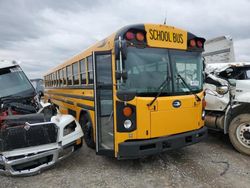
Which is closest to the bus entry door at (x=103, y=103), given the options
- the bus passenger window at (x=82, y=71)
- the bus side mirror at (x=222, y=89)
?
the bus passenger window at (x=82, y=71)

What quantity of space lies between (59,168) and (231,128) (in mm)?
3794

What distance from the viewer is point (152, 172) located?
4172mm

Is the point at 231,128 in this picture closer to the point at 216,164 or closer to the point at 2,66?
the point at 216,164

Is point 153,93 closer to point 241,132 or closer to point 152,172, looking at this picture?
point 152,172

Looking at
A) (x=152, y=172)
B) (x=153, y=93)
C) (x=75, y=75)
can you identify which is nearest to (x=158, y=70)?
(x=153, y=93)

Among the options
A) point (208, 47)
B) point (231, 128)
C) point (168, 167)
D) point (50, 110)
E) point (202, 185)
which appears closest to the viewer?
point (202, 185)

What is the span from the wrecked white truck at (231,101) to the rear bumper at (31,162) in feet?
11.8

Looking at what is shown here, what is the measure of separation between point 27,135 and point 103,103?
1.44m

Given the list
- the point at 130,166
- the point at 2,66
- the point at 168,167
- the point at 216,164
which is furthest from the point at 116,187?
the point at 2,66

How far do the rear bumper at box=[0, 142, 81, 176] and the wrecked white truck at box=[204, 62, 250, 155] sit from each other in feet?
11.8

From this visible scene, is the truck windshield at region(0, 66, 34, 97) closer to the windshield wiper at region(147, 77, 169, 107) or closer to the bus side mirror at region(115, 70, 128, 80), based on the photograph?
the bus side mirror at region(115, 70, 128, 80)

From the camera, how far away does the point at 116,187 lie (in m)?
3.65

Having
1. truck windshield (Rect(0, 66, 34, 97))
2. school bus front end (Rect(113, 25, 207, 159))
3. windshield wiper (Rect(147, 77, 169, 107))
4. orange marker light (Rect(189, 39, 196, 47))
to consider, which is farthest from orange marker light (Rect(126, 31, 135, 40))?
truck windshield (Rect(0, 66, 34, 97))

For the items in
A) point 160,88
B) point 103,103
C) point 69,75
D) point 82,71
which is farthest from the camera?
point 69,75
